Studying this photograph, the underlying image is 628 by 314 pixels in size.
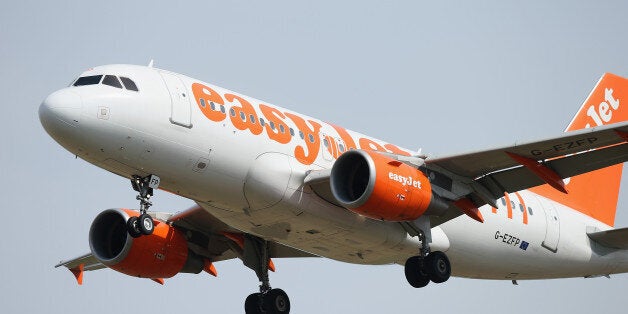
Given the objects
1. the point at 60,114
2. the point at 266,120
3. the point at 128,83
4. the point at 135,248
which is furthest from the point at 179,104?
the point at 135,248

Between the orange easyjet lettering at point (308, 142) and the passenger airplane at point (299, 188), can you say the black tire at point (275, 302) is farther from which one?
the orange easyjet lettering at point (308, 142)

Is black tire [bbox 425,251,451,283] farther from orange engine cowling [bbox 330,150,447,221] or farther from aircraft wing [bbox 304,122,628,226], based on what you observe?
orange engine cowling [bbox 330,150,447,221]

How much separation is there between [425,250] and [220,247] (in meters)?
7.86

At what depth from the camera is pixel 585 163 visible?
32969mm

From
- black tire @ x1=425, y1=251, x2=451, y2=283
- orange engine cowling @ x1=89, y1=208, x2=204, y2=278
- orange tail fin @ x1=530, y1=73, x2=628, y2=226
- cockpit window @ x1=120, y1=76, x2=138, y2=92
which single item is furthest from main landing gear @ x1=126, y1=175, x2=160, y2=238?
orange tail fin @ x1=530, y1=73, x2=628, y2=226

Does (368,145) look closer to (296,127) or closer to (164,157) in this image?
(296,127)

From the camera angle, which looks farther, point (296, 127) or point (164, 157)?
point (296, 127)

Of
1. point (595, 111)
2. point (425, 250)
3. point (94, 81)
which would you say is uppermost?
point (595, 111)

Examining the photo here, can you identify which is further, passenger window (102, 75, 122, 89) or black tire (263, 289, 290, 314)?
black tire (263, 289, 290, 314)

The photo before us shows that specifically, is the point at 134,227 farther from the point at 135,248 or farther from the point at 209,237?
the point at 209,237

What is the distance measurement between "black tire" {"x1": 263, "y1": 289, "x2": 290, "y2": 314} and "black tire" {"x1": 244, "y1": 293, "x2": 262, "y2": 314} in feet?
0.93

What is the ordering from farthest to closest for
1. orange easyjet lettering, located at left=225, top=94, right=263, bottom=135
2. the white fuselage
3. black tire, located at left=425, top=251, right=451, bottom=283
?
black tire, located at left=425, top=251, right=451, bottom=283 → orange easyjet lettering, located at left=225, top=94, right=263, bottom=135 → the white fuselage

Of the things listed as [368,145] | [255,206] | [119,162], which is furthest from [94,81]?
[368,145]

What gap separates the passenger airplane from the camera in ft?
101
